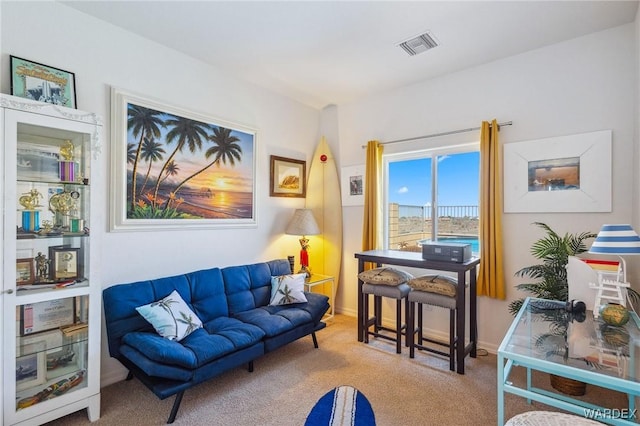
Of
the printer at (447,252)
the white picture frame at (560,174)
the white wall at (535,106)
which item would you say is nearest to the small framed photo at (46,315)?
the printer at (447,252)

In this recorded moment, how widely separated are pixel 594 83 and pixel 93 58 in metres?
3.94

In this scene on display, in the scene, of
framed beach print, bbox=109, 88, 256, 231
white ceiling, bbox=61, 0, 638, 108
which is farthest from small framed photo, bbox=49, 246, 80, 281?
white ceiling, bbox=61, 0, 638, 108

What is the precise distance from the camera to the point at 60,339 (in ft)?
6.56

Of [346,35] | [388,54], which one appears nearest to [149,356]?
[346,35]

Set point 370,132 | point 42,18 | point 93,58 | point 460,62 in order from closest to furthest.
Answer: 1. point 42,18
2. point 93,58
3. point 460,62
4. point 370,132

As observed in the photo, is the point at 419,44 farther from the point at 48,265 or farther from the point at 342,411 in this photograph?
the point at 48,265

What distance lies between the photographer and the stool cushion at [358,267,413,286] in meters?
2.96

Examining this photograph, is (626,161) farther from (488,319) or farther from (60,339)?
(60,339)

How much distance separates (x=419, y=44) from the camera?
2654 mm

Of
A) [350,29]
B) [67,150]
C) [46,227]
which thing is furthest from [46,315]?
[350,29]

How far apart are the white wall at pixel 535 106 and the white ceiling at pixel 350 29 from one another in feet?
0.44

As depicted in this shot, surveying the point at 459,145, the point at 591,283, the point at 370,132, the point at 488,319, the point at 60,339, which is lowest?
the point at 488,319

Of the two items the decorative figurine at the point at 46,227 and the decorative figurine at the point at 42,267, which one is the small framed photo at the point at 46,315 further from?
the decorative figurine at the point at 46,227

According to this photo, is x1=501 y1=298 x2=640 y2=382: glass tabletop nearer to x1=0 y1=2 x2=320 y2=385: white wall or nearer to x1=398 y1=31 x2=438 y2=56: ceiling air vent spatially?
x1=398 y1=31 x2=438 y2=56: ceiling air vent
